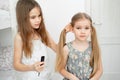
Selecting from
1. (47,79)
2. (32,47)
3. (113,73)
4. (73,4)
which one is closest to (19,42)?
(32,47)

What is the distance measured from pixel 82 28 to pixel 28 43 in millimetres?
364

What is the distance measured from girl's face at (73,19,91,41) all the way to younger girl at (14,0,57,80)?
0.25 m

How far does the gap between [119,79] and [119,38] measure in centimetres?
42

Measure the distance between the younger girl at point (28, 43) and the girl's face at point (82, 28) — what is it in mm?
254

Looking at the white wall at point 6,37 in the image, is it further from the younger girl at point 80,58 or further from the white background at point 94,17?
the younger girl at point 80,58

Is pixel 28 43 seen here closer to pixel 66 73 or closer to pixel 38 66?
pixel 38 66

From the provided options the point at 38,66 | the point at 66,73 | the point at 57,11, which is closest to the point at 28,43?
the point at 38,66

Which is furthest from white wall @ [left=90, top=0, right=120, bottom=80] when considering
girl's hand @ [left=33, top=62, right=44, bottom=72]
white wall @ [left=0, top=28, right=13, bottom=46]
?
girl's hand @ [left=33, top=62, right=44, bottom=72]

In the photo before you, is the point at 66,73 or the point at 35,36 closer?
the point at 66,73

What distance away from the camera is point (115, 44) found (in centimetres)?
224

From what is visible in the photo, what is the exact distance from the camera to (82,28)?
1.30 metres

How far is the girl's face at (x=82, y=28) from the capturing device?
1.30 metres

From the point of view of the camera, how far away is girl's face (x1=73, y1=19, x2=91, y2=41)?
1296mm

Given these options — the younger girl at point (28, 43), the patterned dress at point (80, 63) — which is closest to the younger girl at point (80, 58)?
the patterned dress at point (80, 63)
